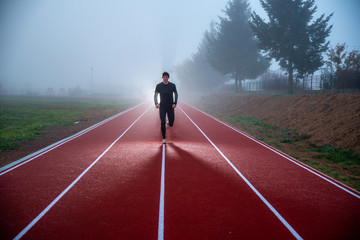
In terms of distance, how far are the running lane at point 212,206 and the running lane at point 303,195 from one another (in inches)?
12.7

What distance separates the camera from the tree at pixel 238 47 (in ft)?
98.1

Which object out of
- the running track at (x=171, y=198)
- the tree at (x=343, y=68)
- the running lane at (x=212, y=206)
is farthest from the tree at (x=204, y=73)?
the running lane at (x=212, y=206)

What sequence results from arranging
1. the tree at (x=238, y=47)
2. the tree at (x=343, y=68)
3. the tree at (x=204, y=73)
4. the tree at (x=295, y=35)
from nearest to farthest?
the tree at (x=343, y=68) < the tree at (x=295, y=35) < the tree at (x=238, y=47) < the tree at (x=204, y=73)

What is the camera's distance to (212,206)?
3.81 metres

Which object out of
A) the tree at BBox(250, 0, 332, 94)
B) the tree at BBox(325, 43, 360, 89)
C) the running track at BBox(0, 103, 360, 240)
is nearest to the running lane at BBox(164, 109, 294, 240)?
the running track at BBox(0, 103, 360, 240)

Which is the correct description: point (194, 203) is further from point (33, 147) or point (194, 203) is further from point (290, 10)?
point (290, 10)

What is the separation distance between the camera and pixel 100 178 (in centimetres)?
500

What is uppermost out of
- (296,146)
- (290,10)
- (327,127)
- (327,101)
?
(290,10)

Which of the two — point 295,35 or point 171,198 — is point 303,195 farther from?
point 295,35

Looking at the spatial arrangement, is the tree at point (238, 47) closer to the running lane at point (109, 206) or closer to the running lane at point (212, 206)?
the running lane at point (212, 206)

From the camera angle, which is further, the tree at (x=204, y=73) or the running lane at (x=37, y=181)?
the tree at (x=204, y=73)

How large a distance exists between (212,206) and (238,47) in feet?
96.4

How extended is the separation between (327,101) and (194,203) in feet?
36.7

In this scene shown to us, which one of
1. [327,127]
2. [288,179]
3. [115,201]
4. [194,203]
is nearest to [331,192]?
[288,179]
